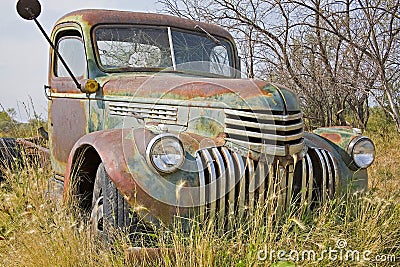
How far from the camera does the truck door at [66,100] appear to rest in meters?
4.88

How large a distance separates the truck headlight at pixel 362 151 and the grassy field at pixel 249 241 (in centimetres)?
36

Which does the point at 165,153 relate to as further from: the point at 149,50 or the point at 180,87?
the point at 149,50

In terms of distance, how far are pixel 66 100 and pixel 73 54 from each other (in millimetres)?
466

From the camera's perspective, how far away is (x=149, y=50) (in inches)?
189

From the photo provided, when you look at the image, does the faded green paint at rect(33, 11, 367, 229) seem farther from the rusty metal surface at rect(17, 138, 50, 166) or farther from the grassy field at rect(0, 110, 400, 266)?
the rusty metal surface at rect(17, 138, 50, 166)

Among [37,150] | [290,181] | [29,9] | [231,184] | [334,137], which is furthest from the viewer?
[37,150]

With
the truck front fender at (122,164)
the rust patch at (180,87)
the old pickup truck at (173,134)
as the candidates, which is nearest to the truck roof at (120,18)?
the old pickup truck at (173,134)

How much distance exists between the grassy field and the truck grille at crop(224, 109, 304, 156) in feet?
1.45

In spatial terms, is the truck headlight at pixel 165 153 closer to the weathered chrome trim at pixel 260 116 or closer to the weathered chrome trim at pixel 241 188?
the weathered chrome trim at pixel 241 188

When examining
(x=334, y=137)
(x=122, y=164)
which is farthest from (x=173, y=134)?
(x=334, y=137)

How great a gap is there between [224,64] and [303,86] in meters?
4.19

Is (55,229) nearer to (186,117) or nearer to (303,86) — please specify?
(186,117)

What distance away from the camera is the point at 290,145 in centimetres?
362

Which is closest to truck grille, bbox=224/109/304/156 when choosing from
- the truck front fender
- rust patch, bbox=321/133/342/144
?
the truck front fender
